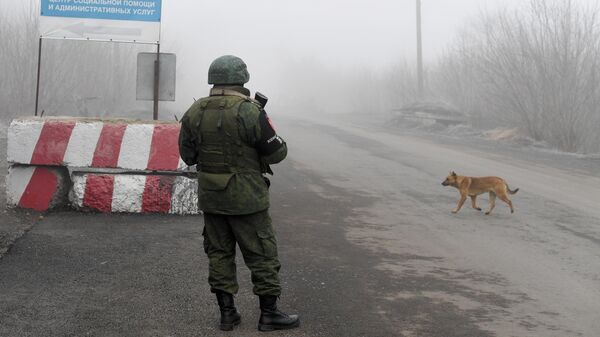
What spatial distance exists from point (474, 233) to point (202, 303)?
3733 mm

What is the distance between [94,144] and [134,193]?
703mm

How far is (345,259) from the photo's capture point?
5.69 meters

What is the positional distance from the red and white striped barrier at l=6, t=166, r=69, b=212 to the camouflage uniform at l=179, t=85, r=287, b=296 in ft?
11.5

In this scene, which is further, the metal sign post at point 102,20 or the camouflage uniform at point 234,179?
the metal sign post at point 102,20

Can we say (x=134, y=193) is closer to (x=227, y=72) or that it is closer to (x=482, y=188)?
(x=227, y=72)

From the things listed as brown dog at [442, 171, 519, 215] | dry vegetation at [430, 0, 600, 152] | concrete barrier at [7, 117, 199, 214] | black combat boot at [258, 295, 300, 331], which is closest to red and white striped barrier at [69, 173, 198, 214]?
concrete barrier at [7, 117, 199, 214]

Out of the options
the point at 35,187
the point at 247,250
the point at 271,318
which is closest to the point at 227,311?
the point at 271,318

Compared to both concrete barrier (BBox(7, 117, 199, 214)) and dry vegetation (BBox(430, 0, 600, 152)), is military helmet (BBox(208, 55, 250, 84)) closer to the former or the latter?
concrete barrier (BBox(7, 117, 199, 214))

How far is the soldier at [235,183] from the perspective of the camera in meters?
3.84

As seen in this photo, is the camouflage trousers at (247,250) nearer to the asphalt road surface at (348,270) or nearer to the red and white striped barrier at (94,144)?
the asphalt road surface at (348,270)

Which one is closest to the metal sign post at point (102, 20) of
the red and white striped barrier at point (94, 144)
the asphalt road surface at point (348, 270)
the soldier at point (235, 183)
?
the red and white striped barrier at point (94, 144)

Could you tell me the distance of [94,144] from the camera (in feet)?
22.6

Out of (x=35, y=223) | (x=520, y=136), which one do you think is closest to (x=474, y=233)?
(x=35, y=223)

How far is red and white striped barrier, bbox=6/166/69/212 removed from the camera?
22.2ft
